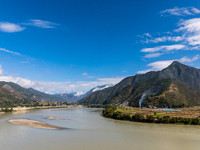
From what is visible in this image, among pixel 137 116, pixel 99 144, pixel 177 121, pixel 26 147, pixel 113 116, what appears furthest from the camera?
pixel 113 116

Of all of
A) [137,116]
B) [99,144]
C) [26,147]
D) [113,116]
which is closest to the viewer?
[26,147]

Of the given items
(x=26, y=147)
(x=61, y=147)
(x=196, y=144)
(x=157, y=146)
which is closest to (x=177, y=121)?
(x=196, y=144)

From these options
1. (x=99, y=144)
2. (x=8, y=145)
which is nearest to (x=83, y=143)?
(x=99, y=144)

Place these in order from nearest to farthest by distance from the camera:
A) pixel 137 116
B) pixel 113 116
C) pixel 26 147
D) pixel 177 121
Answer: pixel 26 147 → pixel 177 121 → pixel 137 116 → pixel 113 116

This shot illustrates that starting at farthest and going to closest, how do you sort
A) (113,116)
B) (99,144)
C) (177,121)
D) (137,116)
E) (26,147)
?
(113,116) < (137,116) < (177,121) < (99,144) < (26,147)

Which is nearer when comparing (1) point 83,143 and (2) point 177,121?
(1) point 83,143

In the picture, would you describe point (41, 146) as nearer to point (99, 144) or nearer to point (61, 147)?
point (61, 147)

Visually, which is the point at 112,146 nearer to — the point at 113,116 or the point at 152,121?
the point at 152,121

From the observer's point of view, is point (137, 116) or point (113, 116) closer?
point (137, 116)

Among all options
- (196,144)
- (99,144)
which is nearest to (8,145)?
(99,144)
